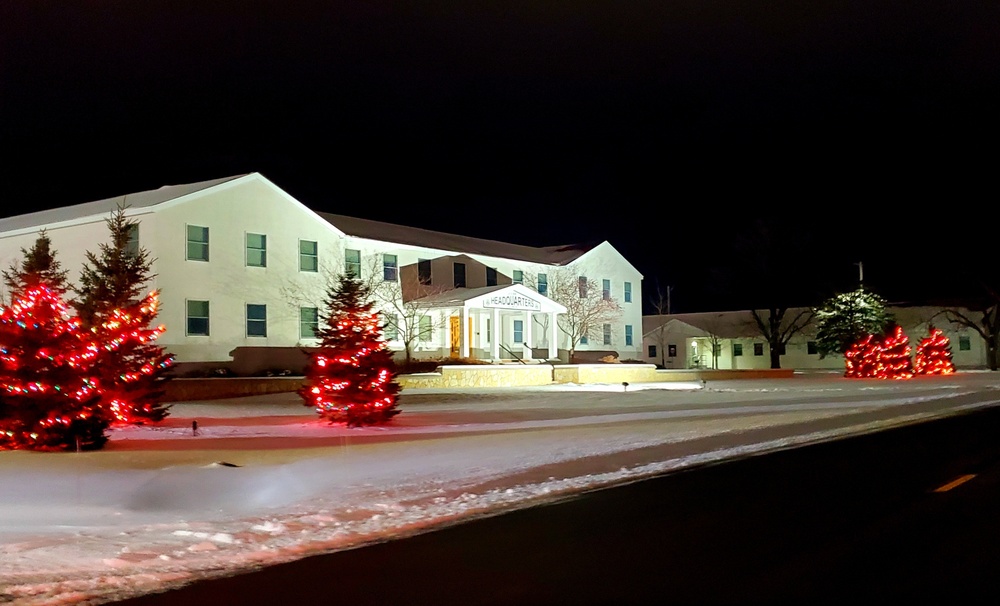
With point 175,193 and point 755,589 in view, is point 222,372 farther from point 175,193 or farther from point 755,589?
point 755,589

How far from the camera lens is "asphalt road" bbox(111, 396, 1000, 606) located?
6941mm

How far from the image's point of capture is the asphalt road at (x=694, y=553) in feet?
22.8

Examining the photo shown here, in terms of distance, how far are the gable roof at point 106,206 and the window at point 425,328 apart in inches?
413

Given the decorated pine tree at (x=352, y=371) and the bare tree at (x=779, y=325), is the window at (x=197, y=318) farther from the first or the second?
the bare tree at (x=779, y=325)

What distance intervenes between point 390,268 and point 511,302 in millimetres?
5486

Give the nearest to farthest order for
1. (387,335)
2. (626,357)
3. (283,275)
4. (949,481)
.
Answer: (949,481), (283,275), (387,335), (626,357)

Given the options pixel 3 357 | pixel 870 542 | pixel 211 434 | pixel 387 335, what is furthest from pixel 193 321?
pixel 870 542

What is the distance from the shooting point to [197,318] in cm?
3212

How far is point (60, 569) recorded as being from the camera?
26.0 ft

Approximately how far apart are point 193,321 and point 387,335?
9249mm

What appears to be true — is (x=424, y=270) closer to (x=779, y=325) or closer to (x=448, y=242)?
(x=448, y=242)

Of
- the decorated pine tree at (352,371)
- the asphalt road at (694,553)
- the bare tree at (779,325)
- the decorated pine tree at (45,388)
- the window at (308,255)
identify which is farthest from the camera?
the bare tree at (779,325)

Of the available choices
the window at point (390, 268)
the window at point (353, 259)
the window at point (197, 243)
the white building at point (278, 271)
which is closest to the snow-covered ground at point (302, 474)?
the white building at point (278, 271)

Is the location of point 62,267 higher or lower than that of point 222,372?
higher
